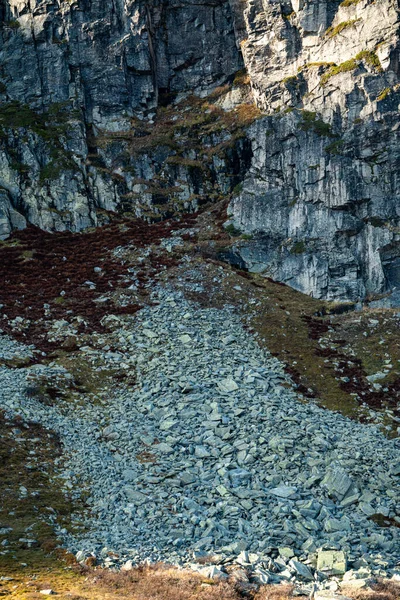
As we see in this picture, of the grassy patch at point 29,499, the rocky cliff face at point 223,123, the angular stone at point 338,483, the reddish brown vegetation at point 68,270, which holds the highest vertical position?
the rocky cliff face at point 223,123

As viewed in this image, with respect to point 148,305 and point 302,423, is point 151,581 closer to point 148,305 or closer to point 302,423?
point 302,423

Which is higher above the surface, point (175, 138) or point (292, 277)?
point (175, 138)

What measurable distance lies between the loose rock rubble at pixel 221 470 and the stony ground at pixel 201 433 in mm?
85

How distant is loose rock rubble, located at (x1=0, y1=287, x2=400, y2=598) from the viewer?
18.1 meters

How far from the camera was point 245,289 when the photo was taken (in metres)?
45.7

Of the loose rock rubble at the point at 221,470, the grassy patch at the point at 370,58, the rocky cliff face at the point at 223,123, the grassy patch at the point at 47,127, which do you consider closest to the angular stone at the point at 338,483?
the loose rock rubble at the point at 221,470

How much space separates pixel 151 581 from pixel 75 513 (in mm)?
5972

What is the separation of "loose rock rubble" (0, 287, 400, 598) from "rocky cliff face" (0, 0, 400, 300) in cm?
2157

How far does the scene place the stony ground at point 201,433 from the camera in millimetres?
18438

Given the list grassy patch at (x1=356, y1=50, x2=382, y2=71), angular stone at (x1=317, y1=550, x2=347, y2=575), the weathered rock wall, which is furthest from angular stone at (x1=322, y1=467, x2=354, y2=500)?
grassy patch at (x1=356, y1=50, x2=382, y2=71)

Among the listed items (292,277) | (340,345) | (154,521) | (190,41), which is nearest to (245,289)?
(292,277)

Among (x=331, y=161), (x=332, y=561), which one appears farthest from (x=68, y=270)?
(x=332, y=561)

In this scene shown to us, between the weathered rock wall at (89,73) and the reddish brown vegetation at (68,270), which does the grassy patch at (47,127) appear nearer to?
the weathered rock wall at (89,73)

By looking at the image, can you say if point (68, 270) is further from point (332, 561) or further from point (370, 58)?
point (370, 58)
